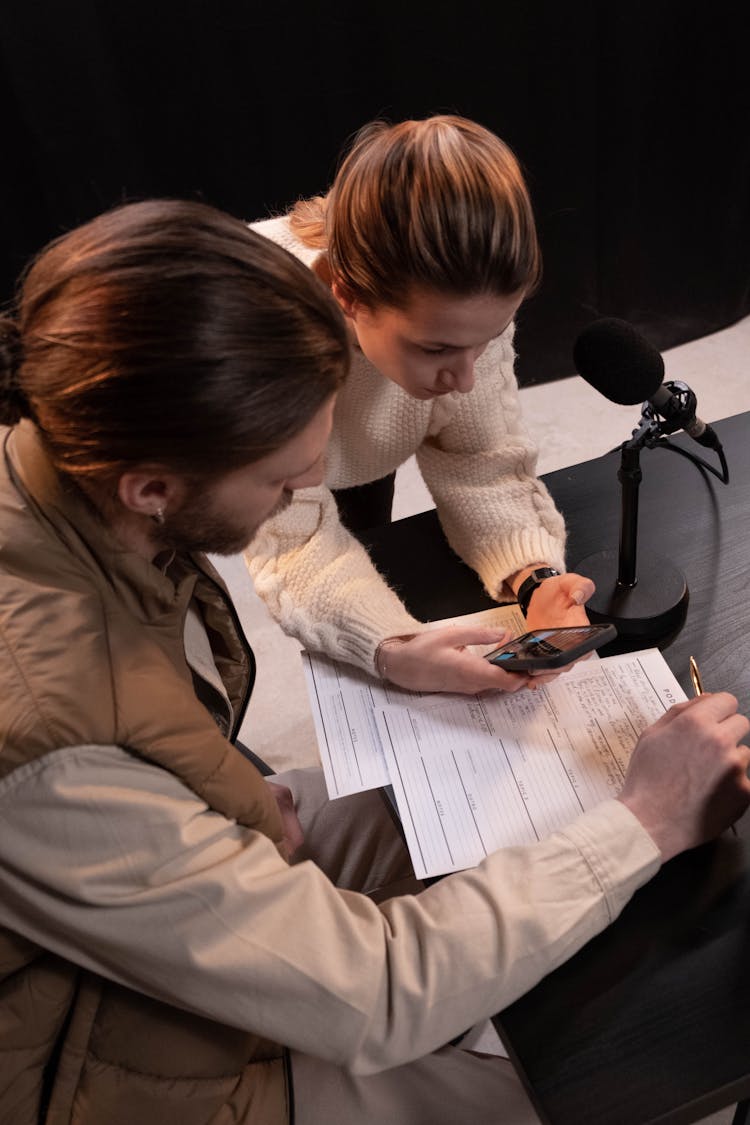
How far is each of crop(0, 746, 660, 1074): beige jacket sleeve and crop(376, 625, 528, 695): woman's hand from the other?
244mm

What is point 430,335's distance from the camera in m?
1.02

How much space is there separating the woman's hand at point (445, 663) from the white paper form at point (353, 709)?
2 cm

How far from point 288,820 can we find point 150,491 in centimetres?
53

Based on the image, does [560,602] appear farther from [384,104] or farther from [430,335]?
[384,104]

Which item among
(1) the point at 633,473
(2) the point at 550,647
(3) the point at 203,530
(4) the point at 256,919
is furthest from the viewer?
(1) the point at 633,473

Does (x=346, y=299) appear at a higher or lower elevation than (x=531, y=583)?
higher

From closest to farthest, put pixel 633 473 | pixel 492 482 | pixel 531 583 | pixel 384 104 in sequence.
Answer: pixel 633 473 → pixel 531 583 → pixel 492 482 → pixel 384 104

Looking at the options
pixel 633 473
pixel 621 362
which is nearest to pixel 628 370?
pixel 621 362

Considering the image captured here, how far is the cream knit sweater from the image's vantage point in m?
1.10

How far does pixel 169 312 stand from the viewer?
26.3 inches

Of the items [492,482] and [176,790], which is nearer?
[176,790]

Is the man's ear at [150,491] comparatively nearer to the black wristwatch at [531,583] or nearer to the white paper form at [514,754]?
the white paper form at [514,754]

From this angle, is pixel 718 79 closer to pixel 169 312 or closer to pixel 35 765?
pixel 169 312

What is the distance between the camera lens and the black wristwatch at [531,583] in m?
1.11
